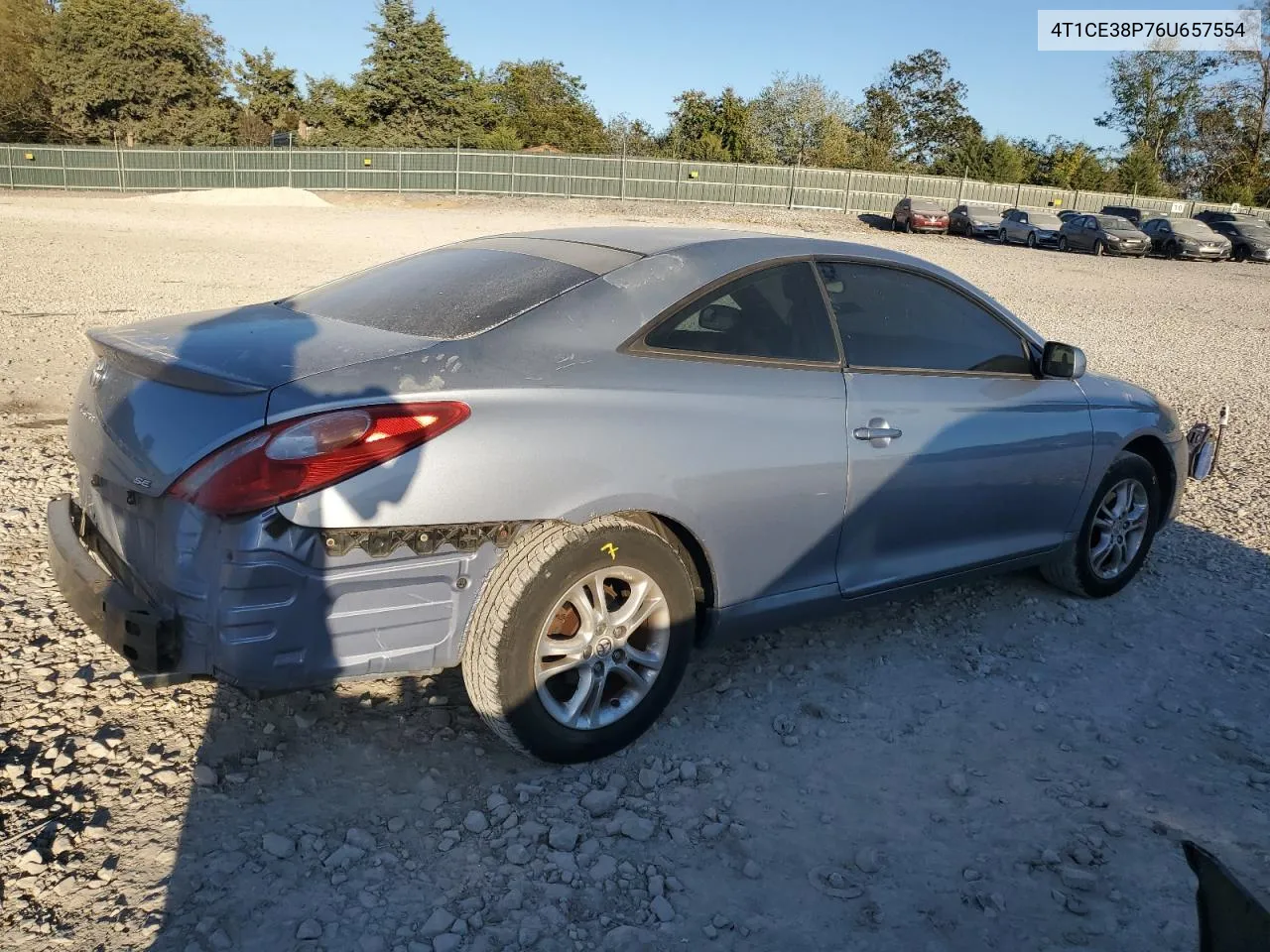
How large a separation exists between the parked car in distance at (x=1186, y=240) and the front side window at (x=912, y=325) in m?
33.9

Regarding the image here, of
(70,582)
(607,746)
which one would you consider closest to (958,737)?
(607,746)

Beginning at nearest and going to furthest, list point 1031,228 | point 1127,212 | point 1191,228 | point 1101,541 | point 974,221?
point 1101,541, point 1191,228, point 1031,228, point 974,221, point 1127,212

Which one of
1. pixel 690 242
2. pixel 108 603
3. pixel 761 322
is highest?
pixel 690 242

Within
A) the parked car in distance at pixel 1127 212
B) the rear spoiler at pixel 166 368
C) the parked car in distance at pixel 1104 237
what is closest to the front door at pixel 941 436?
the rear spoiler at pixel 166 368

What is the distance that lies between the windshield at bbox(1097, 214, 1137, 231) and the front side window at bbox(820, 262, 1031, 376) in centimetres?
3304

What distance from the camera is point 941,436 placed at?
385 cm

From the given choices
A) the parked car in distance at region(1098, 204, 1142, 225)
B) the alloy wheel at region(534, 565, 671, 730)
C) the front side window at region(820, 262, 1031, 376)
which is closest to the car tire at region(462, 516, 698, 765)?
the alloy wheel at region(534, 565, 671, 730)

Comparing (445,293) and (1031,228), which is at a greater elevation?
(1031,228)

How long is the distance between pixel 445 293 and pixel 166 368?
95cm

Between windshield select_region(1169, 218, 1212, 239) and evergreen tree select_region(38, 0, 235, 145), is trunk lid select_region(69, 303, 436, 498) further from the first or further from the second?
evergreen tree select_region(38, 0, 235, 145)

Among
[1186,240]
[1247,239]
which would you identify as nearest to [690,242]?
[1186,240]

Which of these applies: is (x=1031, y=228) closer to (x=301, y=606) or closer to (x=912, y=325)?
(x=912, y=325)

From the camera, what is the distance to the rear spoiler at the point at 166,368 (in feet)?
8.95

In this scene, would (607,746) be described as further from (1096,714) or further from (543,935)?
(1096,714)
